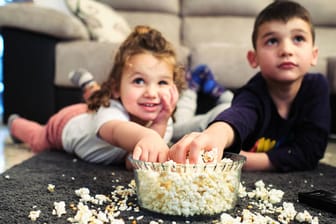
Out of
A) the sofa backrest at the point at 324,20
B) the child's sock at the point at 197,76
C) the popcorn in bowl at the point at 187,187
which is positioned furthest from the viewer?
the sofa backrest at the point at 324,20

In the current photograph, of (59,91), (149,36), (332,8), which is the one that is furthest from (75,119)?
(332,8)

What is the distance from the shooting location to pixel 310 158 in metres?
1.29

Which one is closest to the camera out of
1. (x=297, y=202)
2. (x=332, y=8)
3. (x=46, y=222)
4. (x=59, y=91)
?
(x=46, y=222)

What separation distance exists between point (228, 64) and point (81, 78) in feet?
2.05

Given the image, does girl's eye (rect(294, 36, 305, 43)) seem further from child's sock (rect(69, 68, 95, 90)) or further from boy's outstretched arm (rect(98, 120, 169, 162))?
child's sock (rect(69, 68, 95, 90))

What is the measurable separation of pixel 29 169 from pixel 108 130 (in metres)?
0.22

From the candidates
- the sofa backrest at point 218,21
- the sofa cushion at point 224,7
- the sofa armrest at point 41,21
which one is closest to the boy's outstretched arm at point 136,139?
the sofa armrest at point 41,21

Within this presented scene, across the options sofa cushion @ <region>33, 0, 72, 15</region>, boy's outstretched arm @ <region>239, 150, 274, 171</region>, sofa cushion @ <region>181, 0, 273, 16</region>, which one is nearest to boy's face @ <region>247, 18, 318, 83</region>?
boy's outstretched arm @ <region>239, 150, 274, 171</region>

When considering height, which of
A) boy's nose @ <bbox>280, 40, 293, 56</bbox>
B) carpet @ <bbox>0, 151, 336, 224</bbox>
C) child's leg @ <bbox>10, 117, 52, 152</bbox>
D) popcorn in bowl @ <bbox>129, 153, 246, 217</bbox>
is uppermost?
boy's nose @ <bbox>280, 40, 293, 56</bbox>

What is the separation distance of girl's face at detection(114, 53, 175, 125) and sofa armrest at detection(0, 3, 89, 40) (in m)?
0.79

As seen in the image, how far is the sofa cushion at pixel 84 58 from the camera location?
→ 198cm

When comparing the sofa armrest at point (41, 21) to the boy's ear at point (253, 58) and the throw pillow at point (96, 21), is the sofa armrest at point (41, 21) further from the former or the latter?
the boy's ear at point (253, 58)

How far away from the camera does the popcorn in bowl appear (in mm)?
752

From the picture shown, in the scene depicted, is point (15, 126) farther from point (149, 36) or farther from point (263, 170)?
point (263, 170)
